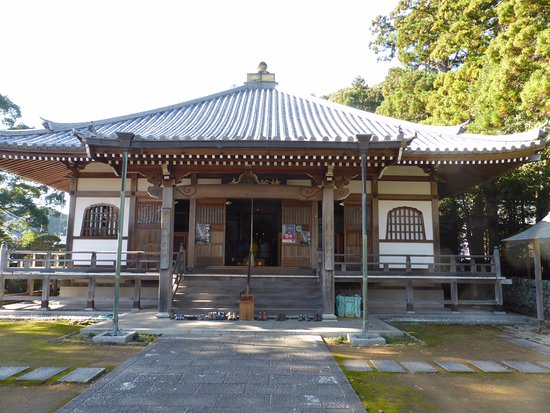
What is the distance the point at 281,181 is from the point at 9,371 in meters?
8.32

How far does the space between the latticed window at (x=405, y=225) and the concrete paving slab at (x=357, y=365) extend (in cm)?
622

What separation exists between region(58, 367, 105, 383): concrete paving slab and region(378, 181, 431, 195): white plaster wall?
924cm

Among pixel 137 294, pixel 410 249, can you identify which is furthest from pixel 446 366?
pixel 137 294

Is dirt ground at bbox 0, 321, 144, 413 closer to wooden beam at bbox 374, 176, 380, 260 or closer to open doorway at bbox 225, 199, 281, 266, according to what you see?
wooden beam at bbox 374, 176, 380, 260

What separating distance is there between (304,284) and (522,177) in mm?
9952

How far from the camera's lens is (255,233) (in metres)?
17.1

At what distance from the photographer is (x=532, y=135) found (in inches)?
395

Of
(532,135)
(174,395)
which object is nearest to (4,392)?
(174,395)

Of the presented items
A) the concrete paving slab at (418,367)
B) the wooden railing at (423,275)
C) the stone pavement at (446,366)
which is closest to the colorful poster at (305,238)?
the wooden railing at (423,275)

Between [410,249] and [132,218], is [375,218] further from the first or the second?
[132,218]

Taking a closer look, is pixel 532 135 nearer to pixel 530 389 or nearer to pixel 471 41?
pixel 530 389

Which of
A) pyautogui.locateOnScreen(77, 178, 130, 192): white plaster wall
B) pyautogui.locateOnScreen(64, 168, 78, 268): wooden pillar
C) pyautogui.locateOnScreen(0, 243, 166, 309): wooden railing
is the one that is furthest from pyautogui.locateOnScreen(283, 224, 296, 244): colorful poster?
pyautogui.locateOnScreen(64, 168, 78, 268): wooden pillar

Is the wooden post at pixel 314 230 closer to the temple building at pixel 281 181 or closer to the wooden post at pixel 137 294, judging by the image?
the temple building at pixel 281 181

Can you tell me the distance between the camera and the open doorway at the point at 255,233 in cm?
1597
